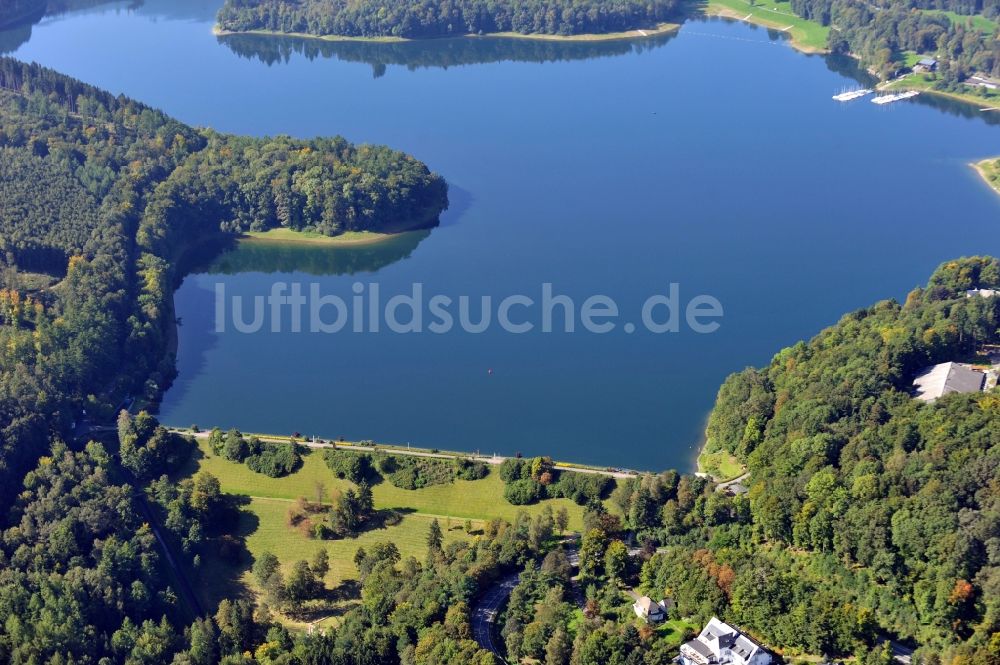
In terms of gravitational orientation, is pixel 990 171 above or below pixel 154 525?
above

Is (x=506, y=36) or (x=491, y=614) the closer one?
(x=491, y=614)

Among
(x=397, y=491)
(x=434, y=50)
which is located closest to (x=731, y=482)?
(x=397, y=491)

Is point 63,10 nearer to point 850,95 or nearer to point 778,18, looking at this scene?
point 778,18

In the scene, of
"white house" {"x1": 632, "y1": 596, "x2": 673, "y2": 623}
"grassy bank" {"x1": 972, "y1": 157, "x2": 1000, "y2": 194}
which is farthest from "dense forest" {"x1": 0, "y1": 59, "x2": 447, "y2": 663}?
"grassy bank" {"x1": 972, "y1": 157, "x2": 1000, "y2": 194}

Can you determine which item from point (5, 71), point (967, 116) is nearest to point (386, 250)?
point (5, 71)

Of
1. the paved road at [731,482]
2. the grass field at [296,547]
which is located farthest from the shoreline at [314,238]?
the paved road at [731,482]

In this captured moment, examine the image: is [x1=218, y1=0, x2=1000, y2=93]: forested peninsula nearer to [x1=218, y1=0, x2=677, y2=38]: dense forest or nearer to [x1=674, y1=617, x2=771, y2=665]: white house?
[x1=218, y1=0, x2=677, y2=38]: dense forest

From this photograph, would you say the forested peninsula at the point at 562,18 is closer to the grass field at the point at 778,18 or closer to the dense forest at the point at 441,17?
the dense forest at the point at 441,17
